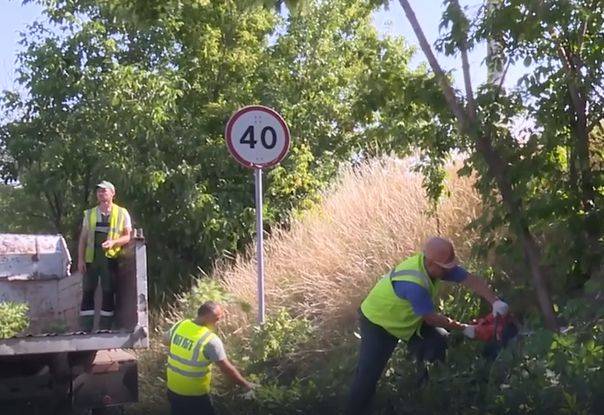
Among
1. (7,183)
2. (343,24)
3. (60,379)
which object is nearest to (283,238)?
(343,24)

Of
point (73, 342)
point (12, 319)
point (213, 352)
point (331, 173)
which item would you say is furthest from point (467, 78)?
point (331, 173)

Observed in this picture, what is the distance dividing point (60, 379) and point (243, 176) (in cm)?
654

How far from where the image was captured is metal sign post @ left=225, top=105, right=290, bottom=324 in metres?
10.7

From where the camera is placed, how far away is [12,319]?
30.8ft

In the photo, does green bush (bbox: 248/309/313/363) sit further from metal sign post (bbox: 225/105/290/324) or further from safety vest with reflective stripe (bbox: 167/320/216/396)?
safety vest with reflective stripe (bbox: 167/320/216/396)

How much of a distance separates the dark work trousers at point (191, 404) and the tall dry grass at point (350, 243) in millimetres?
3258

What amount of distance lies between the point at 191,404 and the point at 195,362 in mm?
→ 309

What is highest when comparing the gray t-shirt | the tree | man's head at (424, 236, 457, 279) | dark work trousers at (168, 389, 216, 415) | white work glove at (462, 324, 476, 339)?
the tree

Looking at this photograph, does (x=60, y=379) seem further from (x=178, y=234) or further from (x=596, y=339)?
(x=178, y=234)

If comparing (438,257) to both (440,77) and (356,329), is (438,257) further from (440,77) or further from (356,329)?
(356,329)

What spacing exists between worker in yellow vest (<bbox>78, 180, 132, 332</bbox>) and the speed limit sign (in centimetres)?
125

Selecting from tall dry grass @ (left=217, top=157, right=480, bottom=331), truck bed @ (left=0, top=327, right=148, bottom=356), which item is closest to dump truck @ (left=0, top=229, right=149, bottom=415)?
truck bed @ (left=0, top=327, right=148, bottom=356)

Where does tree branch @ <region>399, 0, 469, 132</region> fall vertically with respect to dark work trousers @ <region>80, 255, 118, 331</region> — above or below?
above

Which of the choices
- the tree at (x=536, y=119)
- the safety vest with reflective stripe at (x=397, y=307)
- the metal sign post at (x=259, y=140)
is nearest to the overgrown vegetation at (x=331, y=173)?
the tree at (x=536, y=119)
